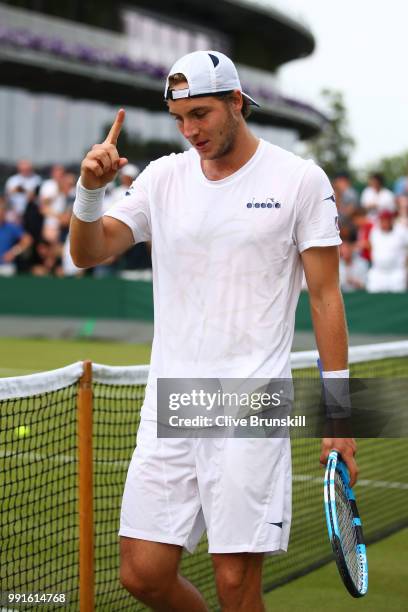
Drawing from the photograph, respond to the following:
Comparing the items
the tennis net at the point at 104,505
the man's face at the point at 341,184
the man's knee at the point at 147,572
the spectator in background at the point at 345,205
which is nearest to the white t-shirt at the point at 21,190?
the spectator in background at the point at 345,205

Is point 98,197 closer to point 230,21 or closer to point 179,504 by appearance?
point 179,504

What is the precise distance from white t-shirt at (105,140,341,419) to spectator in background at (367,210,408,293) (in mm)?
13581

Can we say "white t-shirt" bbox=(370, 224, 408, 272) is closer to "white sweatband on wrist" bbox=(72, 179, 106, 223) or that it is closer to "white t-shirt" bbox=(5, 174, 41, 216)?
"white t-shirt" bbox=(5, 174, 41, 216)

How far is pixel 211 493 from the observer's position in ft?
12.8

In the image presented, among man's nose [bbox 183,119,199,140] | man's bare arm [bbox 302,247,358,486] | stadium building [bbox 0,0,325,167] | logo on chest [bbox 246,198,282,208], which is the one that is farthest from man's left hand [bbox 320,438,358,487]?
stadium building [bbox 0,0,325,167]

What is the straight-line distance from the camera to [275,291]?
398cm

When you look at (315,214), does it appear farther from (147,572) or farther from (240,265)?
(147,572)

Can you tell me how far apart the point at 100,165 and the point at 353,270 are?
15348 millimetres

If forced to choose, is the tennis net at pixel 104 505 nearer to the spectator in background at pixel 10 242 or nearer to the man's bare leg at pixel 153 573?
the man's bare leg at pixel 153 573

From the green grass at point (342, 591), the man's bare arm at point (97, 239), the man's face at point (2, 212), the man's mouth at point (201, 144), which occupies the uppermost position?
the man's face at point (2, 212)

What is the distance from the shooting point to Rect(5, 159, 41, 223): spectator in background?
20422mm

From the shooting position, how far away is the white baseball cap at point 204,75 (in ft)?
13.0

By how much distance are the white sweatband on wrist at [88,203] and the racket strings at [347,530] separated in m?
1.18

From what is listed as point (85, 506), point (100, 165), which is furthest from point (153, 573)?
point (100, 165)
